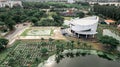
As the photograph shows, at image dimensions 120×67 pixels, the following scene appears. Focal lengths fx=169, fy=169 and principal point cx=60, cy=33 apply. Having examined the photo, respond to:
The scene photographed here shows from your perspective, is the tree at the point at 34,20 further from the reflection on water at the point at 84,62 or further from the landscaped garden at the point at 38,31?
the reflection on water at the point at 84,62

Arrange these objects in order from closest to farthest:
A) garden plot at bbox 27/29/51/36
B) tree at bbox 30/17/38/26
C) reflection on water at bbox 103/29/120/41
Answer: reflection on water at bbox 103/29/120/41
garden plot at bbox 27/29/51/36
tree at bbox 30/17/38/26

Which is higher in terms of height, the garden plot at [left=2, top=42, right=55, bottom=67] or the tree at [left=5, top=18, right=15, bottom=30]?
the tree at [left=5, top=18, right=15, bottom=30]

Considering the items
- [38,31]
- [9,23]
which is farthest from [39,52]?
[9,23]

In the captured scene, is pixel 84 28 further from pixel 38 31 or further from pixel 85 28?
pixel 38 31

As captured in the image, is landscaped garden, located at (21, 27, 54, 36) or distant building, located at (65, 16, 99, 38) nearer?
distant building, located at (65, 16, 99, 38)

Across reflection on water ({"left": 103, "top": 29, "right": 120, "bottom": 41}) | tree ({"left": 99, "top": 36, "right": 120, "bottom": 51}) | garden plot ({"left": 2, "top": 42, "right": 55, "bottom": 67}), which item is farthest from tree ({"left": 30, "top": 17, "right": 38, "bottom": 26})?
tree ({"left": 99, "top": 36, "right": 120, "bottom": 51})

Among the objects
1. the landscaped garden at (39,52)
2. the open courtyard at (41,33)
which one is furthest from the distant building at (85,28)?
the landscaped garden at (39,52)

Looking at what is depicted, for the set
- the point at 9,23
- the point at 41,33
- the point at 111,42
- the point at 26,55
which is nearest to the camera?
the point at 26,55

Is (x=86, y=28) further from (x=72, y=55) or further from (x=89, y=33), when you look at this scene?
(x=72, y=55)

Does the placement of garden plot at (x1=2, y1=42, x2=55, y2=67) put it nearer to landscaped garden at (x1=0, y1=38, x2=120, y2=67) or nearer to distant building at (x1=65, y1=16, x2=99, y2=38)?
landscaped garden at (x1=0, y1=38, x2=120, y2=67)
